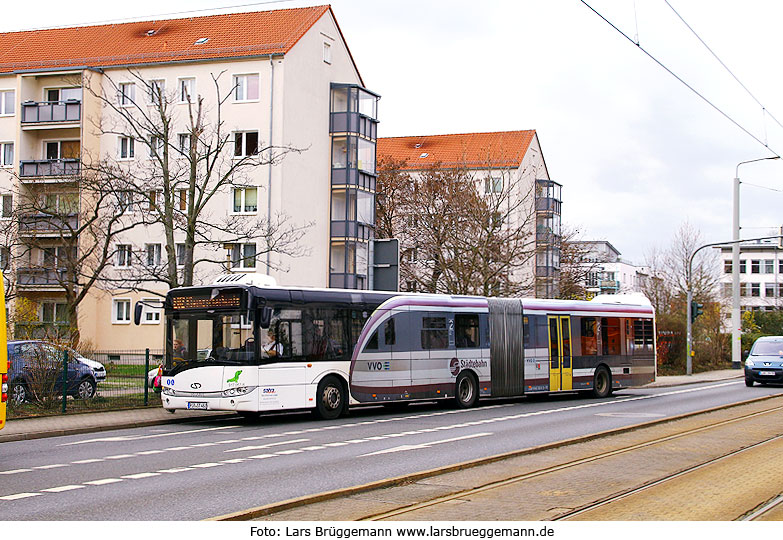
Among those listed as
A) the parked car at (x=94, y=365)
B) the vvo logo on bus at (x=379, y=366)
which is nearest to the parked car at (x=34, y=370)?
the parked car at (x=94, y=365)

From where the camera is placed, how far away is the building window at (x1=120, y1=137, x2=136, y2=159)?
165 ft

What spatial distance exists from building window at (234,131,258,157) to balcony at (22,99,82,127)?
8681 mm

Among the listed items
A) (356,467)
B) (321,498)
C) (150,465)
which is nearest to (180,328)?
(150,465)

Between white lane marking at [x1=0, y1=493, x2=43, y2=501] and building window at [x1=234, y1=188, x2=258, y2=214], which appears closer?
white lane marking at [x1=0, y1=493, x2=43, y2=501]

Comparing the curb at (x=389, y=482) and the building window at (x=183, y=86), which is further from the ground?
the building window at (x=183, y=86)

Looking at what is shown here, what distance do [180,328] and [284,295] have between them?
229 centimetres

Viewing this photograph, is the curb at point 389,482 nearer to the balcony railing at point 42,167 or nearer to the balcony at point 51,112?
the balcony railing at point 42,167

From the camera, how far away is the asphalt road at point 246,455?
1001 centimetres

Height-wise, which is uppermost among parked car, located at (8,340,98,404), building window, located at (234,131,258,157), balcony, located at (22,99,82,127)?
balcony, located at (22,99,82,127)

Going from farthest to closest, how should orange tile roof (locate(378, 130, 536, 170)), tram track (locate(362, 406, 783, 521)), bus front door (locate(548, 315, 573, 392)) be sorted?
orange tile roof (locate(378, 130, 536, 170)), bus front door (locate(548, 315, 573, 392)), tram track (locate(362, 406, 783, 521))

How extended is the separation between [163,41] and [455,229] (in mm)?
18149

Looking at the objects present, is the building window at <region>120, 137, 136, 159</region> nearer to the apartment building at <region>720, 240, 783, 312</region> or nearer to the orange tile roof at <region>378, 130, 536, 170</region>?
the orange tile roof at <region>378, 130, 536, 170</region>

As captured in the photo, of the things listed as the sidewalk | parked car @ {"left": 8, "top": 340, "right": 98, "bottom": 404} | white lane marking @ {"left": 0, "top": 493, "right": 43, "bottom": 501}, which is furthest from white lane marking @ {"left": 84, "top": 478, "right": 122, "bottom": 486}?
parked car @ {"left": 8, "top": 340, "right": 98, "bottom": 404}

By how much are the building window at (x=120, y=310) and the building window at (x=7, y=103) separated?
12.0m
